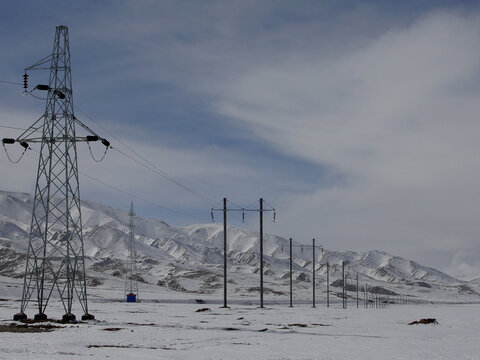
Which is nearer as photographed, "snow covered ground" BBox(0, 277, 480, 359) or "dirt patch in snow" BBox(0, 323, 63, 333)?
"snow covered ground" BBox(0, 277, 480, 359)

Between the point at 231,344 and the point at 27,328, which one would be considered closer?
the point at 231,344

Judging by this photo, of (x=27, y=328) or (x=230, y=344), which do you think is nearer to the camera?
(x=230, y=344)

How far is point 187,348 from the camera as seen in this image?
28.0 metres

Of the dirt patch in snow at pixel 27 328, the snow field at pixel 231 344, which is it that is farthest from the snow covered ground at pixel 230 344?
the dirt patch in snow at pixel 27 328

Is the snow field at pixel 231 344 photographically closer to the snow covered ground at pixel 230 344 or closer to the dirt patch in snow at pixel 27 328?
the snow covered ground at pixel 230 344

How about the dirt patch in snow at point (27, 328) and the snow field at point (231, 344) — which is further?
the dirt patch in snow at point (27, 328)

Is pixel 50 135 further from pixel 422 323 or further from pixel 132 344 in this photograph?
pixel 422 323

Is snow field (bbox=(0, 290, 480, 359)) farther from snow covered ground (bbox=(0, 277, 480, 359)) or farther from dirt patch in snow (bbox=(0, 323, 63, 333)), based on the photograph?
dirt patch in snow (bbox=(0, 323, 63, 333))

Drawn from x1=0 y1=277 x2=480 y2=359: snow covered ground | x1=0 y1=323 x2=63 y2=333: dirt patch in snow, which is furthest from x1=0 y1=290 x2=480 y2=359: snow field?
x1=0 y1=323 x2=63 y2=333: dirt patch in snow

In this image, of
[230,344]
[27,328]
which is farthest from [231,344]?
[27,328]

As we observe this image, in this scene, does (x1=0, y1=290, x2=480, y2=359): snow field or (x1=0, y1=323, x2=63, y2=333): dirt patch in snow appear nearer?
(x1=0, y1=290, x2=480, y2=359): snow field

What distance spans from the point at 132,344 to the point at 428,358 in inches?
532

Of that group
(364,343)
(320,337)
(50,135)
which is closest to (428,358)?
(364,343)

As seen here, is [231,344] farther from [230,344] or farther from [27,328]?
[27,328]
